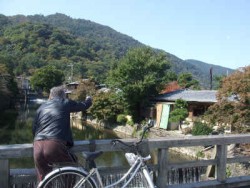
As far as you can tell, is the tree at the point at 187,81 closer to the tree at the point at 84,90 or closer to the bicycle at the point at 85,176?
the tree at the point at 84,90

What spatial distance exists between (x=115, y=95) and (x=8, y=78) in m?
22.1

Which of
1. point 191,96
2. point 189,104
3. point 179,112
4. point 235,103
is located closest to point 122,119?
point 179,112

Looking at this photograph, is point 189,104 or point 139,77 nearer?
point 189,104

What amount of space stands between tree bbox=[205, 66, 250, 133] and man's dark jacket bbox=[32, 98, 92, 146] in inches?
640

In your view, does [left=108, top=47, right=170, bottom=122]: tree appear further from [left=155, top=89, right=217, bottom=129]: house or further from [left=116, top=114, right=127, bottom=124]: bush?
[left=155, top=89, right=217, bottom=129]: house

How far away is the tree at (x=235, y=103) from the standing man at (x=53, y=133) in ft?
53.2

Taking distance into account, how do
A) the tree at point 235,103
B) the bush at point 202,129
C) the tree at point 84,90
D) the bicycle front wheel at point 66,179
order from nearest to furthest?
the bicycle front wheel at point 66,179, the tree at point 235,103, the bush at point 202,129, the tree at point 84,90

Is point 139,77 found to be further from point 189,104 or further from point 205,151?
point 205,151

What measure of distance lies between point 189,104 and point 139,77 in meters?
5.87

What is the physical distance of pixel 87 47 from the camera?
13438 centimetres

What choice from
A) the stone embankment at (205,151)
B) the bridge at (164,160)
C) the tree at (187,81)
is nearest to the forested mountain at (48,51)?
the tree at (187,81)

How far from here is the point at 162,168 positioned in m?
5.14

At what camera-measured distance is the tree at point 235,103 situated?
19.2 m

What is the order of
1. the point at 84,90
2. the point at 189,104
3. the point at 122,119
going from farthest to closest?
the point at 84,90
the point at 122,119
the point at 189,104
